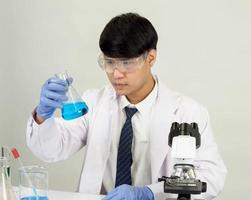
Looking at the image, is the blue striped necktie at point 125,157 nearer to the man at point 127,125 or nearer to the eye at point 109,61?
the man at point 127,125

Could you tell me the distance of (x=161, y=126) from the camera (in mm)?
2215

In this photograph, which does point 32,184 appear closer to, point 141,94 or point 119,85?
point 119,85

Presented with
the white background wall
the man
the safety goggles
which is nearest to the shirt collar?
the man

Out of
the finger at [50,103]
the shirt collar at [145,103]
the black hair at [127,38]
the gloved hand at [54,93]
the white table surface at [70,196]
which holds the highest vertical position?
the black hair at [127,38]

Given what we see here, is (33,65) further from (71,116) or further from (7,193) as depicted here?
(7,193)

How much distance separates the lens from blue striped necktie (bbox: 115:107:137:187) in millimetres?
2166

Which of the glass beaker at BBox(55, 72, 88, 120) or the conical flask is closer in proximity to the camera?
the conical flask

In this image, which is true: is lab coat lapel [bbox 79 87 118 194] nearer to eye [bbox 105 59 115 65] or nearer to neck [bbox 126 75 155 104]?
neck [bbox 126 75 155 104]

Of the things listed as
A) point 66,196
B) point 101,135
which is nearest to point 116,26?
point 101,135

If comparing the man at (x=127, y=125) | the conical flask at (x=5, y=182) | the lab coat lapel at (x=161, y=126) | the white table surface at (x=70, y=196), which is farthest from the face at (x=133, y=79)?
the conical flask at (x=5, y=182)

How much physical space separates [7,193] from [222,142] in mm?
1660

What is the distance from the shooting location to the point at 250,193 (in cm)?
293

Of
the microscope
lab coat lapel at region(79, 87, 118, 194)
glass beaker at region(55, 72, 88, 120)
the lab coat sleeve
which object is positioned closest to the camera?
the microscope

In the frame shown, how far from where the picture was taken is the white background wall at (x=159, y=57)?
2.93m
